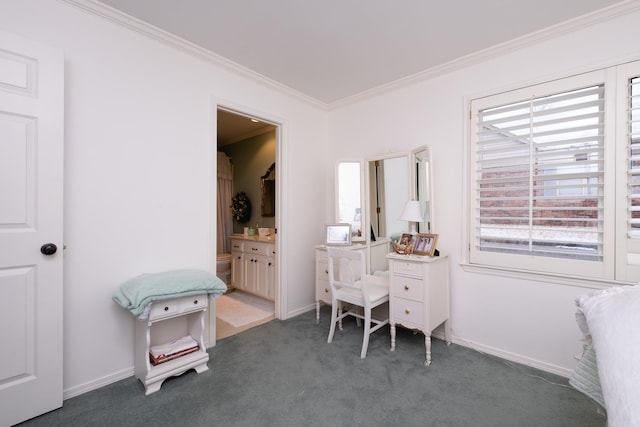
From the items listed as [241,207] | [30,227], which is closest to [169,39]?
[30,227]

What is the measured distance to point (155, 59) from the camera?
2.23 meters

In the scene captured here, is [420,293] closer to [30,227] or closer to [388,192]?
[388,192]

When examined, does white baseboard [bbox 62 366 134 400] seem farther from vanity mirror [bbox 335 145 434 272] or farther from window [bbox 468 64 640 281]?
window [bbox 468 64 640 281]

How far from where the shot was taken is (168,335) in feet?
7.41

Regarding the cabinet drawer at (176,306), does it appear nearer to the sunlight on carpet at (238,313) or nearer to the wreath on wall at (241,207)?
the sunlight on carpet at (238,313)

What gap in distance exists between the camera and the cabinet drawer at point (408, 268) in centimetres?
234

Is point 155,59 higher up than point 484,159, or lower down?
higher up

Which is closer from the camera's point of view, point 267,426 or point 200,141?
point 267,426

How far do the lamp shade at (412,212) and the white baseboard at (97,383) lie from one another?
8.25 ft

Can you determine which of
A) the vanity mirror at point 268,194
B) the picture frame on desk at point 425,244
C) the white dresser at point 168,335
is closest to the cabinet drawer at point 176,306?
the white dresser at point 168,335

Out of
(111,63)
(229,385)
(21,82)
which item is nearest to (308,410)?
(229,385)

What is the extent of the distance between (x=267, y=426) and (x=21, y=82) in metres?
2.37

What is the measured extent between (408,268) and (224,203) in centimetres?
382

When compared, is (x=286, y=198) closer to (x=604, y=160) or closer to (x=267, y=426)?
(x=267, y=426)
